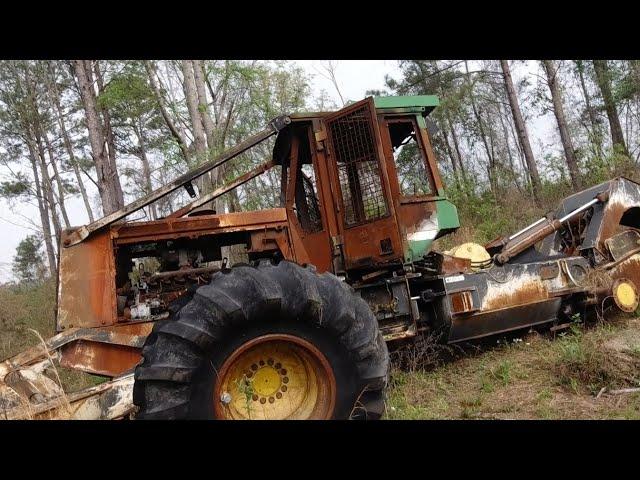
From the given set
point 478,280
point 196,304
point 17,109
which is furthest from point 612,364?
point 17,109

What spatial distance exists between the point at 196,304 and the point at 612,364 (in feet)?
10.9

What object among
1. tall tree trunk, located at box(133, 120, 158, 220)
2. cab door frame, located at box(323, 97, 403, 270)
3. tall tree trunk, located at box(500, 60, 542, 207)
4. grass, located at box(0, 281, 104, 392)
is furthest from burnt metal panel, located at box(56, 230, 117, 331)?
tall tree trunk, located at box(133, 120, 158, 220)

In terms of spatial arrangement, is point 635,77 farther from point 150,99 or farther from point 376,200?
point 376,200

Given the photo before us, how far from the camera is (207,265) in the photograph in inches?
197

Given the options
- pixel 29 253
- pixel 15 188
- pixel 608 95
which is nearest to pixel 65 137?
pixel 15 188

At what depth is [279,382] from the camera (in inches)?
138

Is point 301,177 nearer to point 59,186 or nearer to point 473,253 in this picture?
point 473,253

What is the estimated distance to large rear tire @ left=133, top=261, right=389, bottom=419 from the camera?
316cm

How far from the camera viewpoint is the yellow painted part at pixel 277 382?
11.2 feet

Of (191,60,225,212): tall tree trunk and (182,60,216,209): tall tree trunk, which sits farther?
(191,60,225,212): tall tree trunk

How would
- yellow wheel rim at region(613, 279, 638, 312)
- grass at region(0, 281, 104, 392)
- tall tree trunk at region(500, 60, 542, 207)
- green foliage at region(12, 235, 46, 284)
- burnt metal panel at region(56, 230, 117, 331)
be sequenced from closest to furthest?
burnt metal panel at region(56, 230, 117, 331)
yellow wheel rim at region(613, 279, 638, 312)
grass at region(0, 281, 104, 392)
tall tree trunk at region(500, 60, 542, 207)
green foliage at region(12, 235, 46, 284)

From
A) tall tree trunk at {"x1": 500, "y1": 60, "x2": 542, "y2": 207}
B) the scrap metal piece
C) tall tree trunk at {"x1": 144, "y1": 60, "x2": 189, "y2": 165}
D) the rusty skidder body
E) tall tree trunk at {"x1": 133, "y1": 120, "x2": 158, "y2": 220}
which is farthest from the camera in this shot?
tall tree trunk at {"x1": 133, "y1": 120, "x2": 158, "y2": 220}

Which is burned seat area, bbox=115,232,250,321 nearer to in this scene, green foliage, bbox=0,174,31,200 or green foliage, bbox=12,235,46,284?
green foliage, bbox=0,174,31,200

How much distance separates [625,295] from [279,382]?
4437 millimetres
